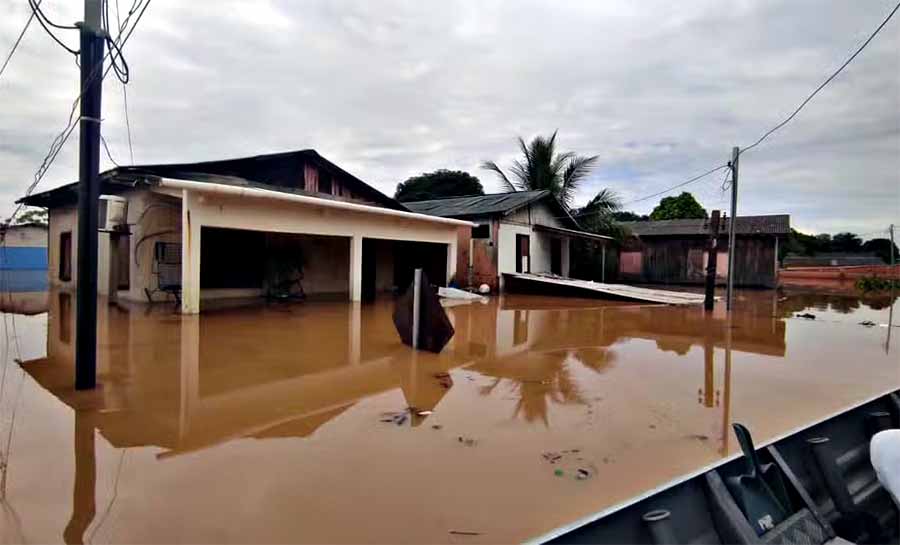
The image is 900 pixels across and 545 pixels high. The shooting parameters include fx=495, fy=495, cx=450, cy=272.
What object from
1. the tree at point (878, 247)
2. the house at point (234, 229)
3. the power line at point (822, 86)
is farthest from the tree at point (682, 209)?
the house at point (234, 229)

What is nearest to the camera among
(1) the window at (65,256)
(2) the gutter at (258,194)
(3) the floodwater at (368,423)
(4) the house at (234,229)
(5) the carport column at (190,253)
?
(3) the floodwater at (368,423)

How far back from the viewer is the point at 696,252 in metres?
23.8

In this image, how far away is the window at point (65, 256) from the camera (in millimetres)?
15094

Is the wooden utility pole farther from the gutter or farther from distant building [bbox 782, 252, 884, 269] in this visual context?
distant building [bbox 782, 252, 884, 269]

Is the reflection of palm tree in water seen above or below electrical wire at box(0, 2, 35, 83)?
below

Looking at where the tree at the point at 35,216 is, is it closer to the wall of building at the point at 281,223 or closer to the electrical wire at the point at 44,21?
the wall of building at the point at 281,223

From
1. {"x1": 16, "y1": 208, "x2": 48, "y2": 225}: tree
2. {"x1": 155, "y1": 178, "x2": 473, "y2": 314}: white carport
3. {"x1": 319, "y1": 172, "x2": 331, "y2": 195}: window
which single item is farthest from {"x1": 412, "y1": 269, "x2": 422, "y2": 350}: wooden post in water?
{"x1": 16, "y1": 208, "x2": 48, "y2": 225}: tree

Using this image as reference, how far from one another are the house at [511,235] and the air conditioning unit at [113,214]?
10.2m

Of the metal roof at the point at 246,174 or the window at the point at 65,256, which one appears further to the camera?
the window at the point at 65,256

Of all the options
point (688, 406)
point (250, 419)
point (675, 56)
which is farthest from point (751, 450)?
point (675, 56)

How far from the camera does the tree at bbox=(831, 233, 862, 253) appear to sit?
154 feet

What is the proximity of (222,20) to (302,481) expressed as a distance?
26.0ft

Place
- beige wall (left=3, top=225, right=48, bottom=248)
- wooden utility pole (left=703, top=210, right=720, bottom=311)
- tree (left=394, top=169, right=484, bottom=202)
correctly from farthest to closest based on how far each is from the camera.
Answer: tree (left=394, top=169, right=484, bottom=202) → beige wall (left=3, top=225, right=48, bottom=248) → wooden utility pole (left=703, top=210, right=720, bottom=311)

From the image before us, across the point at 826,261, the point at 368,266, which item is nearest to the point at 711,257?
the point at 368,266
